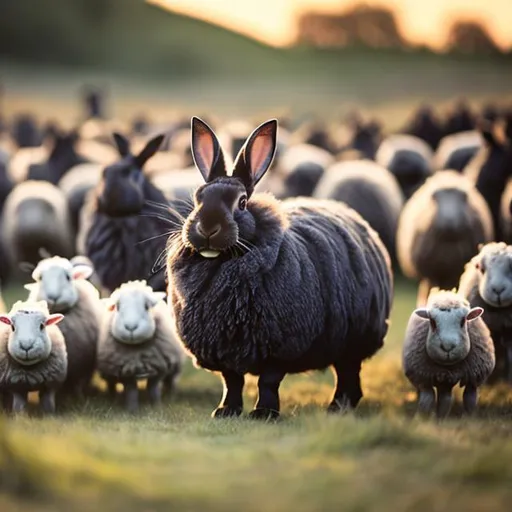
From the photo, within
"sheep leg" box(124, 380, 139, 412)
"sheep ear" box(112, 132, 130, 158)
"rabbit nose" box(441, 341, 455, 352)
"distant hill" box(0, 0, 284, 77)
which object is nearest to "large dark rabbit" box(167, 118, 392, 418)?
"rabbit nose" box(441, 341, 455, 352)

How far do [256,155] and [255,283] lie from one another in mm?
886

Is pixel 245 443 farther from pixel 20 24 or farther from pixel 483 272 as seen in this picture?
pixel 20 24

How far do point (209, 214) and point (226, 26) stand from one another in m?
70.0

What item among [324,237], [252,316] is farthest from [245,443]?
[324,237]

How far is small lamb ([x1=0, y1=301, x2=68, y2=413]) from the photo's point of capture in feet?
24.4

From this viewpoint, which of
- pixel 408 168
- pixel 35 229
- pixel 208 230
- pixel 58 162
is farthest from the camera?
pixel 58 162

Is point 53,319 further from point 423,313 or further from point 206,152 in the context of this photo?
point 423,313

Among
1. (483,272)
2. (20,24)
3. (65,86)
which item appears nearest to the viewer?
(483,272)

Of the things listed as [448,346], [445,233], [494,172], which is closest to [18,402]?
[448,346]

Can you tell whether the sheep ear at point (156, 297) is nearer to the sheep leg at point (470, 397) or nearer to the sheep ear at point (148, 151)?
the sheep ear at point (148, 151)

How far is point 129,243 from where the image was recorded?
33.1 ft

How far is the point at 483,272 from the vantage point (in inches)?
333

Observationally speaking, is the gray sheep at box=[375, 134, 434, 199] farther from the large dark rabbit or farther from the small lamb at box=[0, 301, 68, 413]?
the small lamb at box=[0, 301, 68, 413]

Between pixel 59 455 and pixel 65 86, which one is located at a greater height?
pixel 65 86
